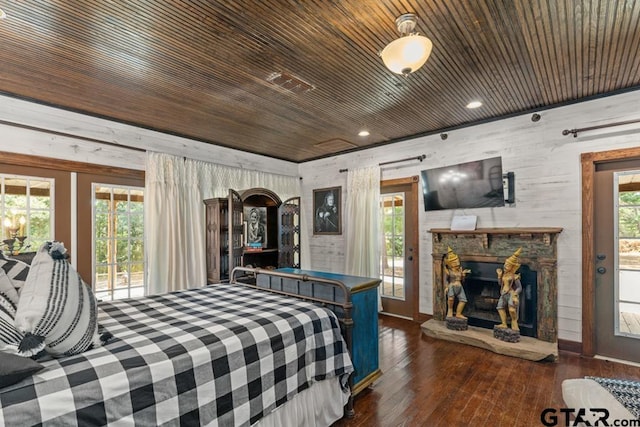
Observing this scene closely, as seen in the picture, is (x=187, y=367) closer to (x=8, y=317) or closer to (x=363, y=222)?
(x=8, y=317)

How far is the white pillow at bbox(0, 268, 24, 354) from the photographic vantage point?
45.4 inches

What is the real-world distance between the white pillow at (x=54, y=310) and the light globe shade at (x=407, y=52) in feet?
6.83

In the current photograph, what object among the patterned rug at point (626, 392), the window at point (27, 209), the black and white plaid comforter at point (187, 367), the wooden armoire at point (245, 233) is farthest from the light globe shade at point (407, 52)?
the window at point (27, 209)

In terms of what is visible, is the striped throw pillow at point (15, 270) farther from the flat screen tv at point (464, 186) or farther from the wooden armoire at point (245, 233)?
the flat screen tv at point (464, 186)

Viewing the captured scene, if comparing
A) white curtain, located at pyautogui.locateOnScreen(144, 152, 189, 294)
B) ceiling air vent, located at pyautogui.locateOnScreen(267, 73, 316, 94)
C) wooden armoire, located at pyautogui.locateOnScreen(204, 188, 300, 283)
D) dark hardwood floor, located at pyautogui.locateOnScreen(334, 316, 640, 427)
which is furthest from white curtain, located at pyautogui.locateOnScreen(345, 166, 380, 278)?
white curtain, located at pyautogui.locateOnScreen(144, 152, 189, 294)

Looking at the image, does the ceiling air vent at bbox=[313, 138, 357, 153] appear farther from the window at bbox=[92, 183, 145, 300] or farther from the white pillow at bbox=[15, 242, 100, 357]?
the white pillow at bbox=[15, 242, 100, 357]

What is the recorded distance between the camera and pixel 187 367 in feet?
4.51

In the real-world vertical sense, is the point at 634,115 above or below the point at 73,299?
above

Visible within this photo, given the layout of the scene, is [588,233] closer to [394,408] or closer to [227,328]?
[394,408]

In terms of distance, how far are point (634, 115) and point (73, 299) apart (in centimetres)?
460

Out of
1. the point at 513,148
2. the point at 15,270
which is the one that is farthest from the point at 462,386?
the point at 15,270

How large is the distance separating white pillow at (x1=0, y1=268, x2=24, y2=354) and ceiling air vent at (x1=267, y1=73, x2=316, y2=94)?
7.04 feet

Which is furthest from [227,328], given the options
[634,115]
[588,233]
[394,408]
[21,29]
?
[634,115]

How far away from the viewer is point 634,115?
2916mm
